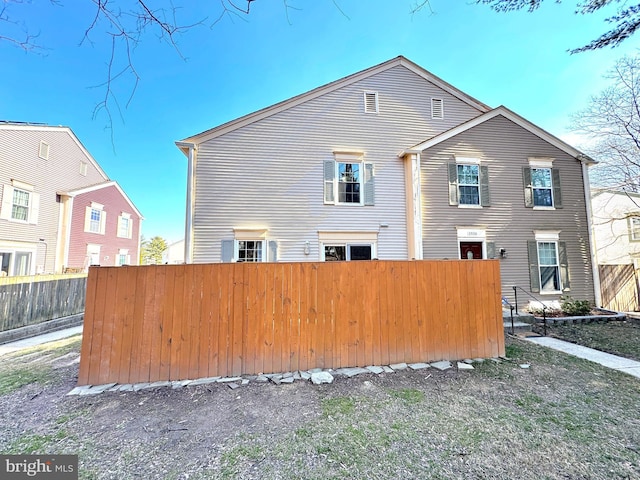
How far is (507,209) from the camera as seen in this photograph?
9727 millimetres

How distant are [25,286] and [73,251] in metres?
8.56

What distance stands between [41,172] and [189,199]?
9.68 metres

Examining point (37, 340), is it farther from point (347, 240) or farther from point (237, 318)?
point (347, 240)

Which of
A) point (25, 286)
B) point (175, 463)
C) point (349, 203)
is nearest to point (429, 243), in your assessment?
point (349, 203)

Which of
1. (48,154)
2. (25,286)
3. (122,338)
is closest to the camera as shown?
(122,338)

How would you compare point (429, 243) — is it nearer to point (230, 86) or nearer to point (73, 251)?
point (230, 86)

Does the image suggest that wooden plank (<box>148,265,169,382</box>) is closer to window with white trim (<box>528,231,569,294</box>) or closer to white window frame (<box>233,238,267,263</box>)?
white window frame (<box>233,238,267,263</box>)

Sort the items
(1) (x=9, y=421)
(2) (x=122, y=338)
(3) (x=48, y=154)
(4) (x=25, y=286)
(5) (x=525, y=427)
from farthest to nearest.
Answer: (3) (x=48, y=154), (4) (x=25, y=286), (2) (x=122, y=338), (1) (x=9, y=421), (5) (x=525, y=427)

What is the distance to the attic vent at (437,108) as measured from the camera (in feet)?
34.8

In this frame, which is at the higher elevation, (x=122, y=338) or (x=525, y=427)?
(x=122, y=338)

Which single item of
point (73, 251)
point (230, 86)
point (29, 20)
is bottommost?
point (73, 251)

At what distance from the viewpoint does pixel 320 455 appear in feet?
7.75

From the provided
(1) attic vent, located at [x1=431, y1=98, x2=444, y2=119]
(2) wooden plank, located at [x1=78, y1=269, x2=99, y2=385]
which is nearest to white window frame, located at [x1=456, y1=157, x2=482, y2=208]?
(1) attic vent, located at [x1=431, y1=98, x2=444, y2=119]

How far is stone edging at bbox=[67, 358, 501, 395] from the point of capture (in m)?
3.66
